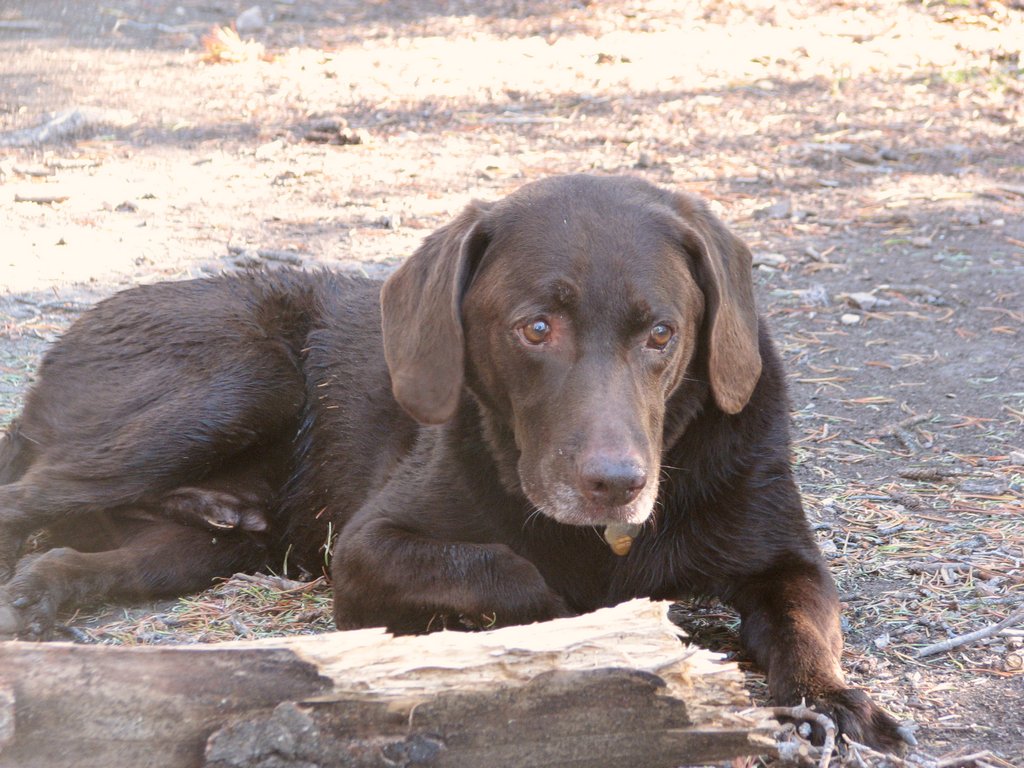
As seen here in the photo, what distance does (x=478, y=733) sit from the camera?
8.18ft

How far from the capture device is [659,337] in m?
3.41

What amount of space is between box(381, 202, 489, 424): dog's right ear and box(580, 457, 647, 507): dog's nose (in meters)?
0.57

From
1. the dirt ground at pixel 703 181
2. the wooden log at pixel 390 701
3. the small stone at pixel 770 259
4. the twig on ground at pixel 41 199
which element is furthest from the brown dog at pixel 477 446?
the twig on ground at pixel 41 199

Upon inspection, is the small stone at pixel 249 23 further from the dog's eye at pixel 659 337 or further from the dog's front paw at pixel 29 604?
the dog's eye at pixel 659 337

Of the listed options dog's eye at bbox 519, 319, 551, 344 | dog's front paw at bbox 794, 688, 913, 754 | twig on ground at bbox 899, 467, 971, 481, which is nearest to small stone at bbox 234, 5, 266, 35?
twig on ground at bbox 899, 467, 971, 481

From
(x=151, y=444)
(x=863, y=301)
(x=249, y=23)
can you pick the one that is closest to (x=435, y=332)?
(x=151, y=444)

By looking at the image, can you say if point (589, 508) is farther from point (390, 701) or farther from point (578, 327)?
point (390, 701)

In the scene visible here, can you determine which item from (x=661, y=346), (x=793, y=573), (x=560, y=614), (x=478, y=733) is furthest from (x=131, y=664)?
(x=793, y=573)

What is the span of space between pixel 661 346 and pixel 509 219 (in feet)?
1.99

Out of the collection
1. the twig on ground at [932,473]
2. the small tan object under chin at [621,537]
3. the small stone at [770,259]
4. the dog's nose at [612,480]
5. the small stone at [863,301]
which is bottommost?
the twig on ground at [932,473]

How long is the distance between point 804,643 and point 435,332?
4.31 ft

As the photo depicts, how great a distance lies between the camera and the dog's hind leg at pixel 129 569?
397 centimetres

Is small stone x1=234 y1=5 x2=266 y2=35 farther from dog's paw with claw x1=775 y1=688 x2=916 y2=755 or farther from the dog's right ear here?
dog's paw with claw x1=775 y1=688 x2=916 y2=755

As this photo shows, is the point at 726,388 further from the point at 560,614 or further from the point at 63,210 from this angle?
the point at 63,210
